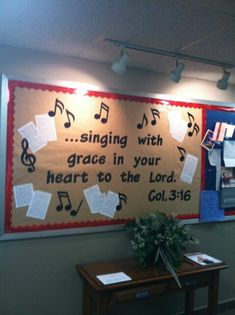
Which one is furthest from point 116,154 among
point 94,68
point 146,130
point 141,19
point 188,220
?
point 141,19

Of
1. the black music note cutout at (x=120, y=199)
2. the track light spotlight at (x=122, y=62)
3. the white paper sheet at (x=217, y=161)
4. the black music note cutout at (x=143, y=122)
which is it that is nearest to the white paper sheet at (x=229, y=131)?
the white paper sheet at (x=217, y=161)

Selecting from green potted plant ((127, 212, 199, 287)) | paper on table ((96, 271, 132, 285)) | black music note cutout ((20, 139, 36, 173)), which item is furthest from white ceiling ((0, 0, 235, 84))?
paper on table ((96, 271, 132, 285))

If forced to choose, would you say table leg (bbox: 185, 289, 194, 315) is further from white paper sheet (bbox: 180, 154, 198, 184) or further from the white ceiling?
the white ceiling

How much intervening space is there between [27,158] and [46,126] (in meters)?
0.27

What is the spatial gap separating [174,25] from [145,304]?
2.22 m

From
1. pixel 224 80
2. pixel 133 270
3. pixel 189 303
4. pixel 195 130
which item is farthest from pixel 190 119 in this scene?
pixel 189 303

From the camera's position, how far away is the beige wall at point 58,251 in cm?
225

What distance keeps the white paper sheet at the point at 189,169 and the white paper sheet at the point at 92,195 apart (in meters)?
A: 0.81

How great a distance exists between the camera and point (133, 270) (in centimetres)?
232

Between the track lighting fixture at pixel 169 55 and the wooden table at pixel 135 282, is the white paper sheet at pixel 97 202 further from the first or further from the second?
the track lighting fixture at pixel 169 55

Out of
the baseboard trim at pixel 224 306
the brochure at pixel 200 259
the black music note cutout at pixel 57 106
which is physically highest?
the black music note cutout at pixel 57 106

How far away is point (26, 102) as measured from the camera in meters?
2.26

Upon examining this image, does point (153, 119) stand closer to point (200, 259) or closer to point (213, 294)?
point (200, 259)

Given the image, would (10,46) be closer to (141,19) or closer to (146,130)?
(141,19)
